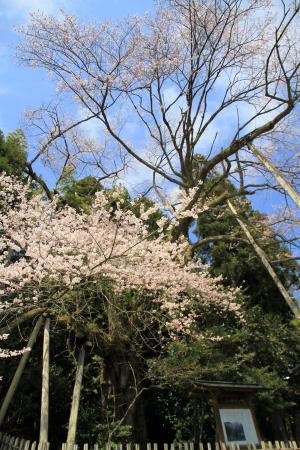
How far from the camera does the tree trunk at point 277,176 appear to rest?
23.7 feet

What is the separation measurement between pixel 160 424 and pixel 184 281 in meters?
3.85

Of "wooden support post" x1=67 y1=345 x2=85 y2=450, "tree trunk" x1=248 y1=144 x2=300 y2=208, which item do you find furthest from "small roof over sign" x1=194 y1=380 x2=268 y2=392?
"tree trunk" x1=248 y1=144 x2=300 y2=208

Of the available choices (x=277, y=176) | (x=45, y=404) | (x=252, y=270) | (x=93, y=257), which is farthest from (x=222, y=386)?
(x=252, y=270)

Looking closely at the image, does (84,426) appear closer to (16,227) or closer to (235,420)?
(235,420)

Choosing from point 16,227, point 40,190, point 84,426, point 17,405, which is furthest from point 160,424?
point 40,190

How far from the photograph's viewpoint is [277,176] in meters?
8.11

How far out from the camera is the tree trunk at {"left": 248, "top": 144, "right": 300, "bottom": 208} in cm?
723

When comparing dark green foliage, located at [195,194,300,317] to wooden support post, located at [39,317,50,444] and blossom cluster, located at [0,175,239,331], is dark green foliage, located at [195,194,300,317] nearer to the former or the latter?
blossom cluster, located at [0,175,239,331]

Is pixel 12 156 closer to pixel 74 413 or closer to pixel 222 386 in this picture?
pixel 74 413

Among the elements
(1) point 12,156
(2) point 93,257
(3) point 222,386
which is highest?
(1) point 12,156

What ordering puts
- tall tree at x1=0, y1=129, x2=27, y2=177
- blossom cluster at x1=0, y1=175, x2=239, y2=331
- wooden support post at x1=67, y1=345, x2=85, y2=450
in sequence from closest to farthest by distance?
wooden support post at x1=67, y1=345, x2=85, y2=450
blossom cluster at x1=0, y1=175, x2=239, y2=331
tall tree at x1=0, y1=129, x2=27, y2=177

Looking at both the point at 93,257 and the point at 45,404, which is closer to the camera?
the point at 45,404

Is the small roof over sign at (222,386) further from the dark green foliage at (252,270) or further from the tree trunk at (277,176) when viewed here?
the dark green foliage at (252,270)

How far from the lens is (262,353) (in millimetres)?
10367
